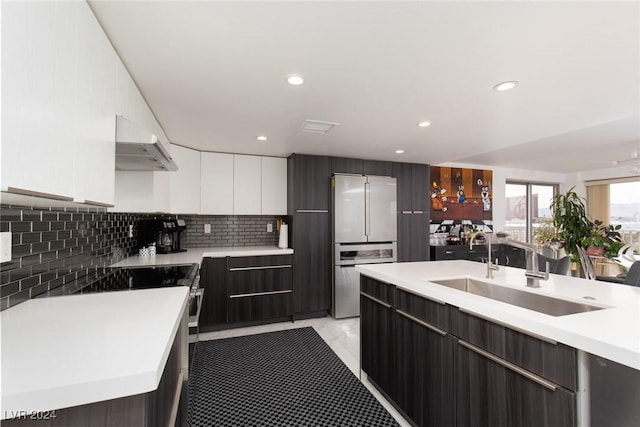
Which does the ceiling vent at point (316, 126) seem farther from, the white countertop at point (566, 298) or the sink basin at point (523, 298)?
the sink basin at point (523, 298)

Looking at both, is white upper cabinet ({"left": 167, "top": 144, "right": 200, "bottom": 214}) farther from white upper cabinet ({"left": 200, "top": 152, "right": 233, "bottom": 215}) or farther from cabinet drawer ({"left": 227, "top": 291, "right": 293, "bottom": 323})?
cabinet drawer ({"left": 227, "top": 291, "right": 293, "bottom": 323})

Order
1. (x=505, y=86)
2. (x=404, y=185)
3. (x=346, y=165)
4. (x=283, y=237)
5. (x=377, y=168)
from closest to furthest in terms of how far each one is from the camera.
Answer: (x=505, y=86)
(x=283, y=237)
(x=346, y=165)
(x=377, y=168)
(x=404, y=185)

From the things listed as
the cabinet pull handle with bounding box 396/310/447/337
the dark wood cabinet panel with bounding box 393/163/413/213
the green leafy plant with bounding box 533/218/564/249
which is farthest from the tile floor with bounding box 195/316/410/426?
the green leafy plant with bounding box 533/218/564/249

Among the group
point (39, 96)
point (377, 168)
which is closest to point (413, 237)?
point (377, 168)

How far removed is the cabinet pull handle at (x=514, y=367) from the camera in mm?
1101

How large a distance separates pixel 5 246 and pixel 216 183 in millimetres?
2758

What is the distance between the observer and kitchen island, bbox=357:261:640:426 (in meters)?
1.01

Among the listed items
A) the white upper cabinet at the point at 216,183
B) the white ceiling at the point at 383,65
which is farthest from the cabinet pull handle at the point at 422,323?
the white upper cabinet at the point at 216,183

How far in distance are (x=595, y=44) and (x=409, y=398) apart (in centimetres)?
221

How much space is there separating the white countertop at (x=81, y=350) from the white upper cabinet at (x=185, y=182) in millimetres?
2192

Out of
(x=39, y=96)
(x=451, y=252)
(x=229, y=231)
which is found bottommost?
(x=451, y=252)

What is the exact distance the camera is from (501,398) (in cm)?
129

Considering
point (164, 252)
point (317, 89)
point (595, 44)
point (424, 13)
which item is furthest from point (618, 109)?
point (164, 252)

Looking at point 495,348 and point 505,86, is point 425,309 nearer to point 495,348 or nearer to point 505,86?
point 495,348
